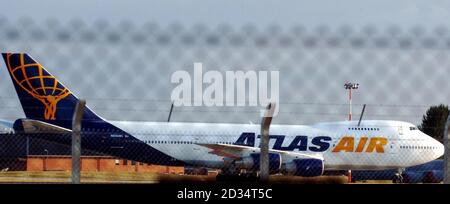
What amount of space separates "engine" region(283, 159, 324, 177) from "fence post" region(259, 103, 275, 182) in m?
16.7

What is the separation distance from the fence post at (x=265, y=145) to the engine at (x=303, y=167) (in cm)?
1671

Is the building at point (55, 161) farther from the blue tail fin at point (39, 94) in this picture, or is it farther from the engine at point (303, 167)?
the blue tail fin at point (39, 94)

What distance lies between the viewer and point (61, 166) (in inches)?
800

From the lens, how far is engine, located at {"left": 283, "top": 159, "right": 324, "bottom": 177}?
23453 mm

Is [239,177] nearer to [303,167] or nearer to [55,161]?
[55,161]

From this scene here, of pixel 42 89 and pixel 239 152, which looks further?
pixel 239 152

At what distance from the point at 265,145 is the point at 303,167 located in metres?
19.0

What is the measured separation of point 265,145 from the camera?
6.06 metres

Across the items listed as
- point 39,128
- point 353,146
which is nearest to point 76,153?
point 39,128

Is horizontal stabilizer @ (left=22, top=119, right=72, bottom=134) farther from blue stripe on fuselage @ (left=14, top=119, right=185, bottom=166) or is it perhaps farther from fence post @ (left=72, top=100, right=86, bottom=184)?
blue stripe on fuselage @ (left=14, top=119, right=185, bottom=166)

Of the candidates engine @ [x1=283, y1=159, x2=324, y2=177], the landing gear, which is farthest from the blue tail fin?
engine @ [x1=283, y1=159, x2=324, y2=177]
